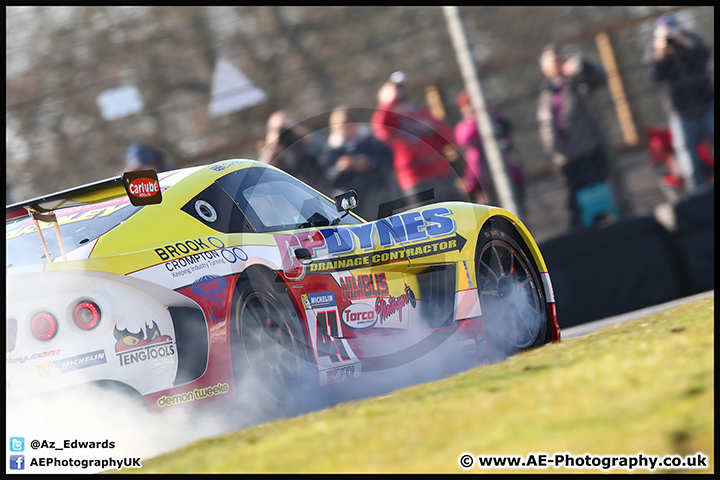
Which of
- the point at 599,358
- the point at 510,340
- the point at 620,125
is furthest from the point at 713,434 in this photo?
the point at 620,125

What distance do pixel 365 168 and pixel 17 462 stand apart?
4.83m

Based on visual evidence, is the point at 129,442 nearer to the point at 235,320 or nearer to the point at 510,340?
the point at 235,320

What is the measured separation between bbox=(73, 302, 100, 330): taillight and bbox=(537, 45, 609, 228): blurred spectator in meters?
5.89

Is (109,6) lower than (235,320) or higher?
higher

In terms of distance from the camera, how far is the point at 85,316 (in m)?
A: 3.93

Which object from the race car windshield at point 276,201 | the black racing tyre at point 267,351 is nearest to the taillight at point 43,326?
the black racing tyre at point 267,351

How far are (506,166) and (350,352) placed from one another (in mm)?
4094

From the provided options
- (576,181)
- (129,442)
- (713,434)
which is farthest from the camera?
(576,181)

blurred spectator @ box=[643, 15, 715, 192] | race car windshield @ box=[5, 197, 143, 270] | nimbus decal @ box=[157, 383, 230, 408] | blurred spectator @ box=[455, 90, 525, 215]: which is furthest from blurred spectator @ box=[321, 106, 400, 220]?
nimbus decal @ box=[157, 383, 230, 408]

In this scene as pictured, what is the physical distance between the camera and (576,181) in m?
8.91

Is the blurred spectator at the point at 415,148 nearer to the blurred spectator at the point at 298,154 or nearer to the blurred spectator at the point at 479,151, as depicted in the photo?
the blurred spectator at the point at 479,151

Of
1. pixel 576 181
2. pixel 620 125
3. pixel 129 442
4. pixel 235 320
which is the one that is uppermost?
pixel 620 125

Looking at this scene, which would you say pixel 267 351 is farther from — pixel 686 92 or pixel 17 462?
pixel 686 92

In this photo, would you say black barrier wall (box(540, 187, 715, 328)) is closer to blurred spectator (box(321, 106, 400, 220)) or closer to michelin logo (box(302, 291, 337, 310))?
blurred spectator (box(321, 106, 400, 220))
